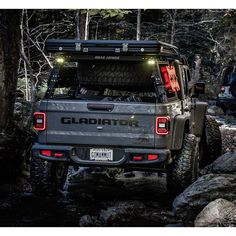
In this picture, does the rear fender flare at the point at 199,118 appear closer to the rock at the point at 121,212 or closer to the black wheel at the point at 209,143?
the black wheel at the point at 209,143

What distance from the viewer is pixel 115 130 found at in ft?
18.3

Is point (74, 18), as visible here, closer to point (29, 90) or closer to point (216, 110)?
point (29, 90)

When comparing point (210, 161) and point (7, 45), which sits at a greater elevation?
point (7, 45)

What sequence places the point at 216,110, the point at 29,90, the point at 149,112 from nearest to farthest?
the point at 149,112, the point at 29,90, the point at 216,110

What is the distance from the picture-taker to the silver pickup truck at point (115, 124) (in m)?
5.52

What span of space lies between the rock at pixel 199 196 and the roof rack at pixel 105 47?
1.52m

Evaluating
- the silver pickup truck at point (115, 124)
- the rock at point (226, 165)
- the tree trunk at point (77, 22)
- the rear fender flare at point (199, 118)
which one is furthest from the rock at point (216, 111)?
the silver pickup truck at point (115, 124)

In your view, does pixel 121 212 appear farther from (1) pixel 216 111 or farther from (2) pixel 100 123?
(1) pixel 216 111

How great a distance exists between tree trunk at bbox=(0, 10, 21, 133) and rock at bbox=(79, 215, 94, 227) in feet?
7.34

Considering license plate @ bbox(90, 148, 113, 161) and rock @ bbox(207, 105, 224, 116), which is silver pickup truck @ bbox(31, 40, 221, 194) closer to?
license plate @ bbox(90, 148, 113, 161)

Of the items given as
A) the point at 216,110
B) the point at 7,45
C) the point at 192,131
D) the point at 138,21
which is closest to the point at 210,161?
the point at 192,131

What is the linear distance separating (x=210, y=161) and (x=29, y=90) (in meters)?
3.19

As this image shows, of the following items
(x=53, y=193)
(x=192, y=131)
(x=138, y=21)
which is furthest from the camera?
(x=138, y=21)

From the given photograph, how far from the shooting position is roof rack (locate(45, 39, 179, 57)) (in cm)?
554
